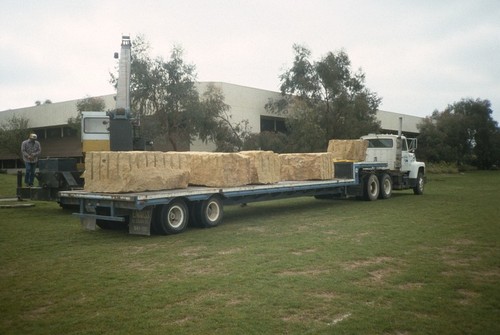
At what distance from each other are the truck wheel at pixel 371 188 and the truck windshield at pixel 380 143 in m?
2.11

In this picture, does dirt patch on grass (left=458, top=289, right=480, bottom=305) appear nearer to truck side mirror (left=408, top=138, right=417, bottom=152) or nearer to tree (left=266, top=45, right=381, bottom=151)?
truck side mirror (left=408, top=138, right=417, bottom=152)

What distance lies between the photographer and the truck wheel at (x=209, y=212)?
10719 mm

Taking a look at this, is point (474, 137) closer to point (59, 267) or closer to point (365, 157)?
point (365, 157)

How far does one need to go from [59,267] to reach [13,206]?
9446mm

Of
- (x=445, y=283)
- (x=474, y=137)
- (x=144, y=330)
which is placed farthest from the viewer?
(x=474, y=137)

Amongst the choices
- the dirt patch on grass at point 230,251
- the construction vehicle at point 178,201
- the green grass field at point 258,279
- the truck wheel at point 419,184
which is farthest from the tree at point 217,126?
the dirt patch on grass at point 230,251

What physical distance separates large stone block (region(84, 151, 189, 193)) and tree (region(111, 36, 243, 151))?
18.0 m

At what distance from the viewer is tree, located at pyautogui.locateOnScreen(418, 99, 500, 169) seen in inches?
1992

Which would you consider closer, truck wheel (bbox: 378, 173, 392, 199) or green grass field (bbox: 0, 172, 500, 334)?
green grass field (bbox: 0, 172, 500, 334)

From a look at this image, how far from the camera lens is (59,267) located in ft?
24.0

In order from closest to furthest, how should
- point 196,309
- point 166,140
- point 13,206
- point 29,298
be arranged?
point 196,309
point 29,298
point 13,206
point 166,140

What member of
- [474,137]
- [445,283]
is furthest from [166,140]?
[474,137]

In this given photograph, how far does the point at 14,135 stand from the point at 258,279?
45.3m

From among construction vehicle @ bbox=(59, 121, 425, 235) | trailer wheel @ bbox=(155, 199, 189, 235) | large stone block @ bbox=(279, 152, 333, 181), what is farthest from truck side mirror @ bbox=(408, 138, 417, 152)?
trailer wheel @ bbox=(155, 199, 189, 235)
